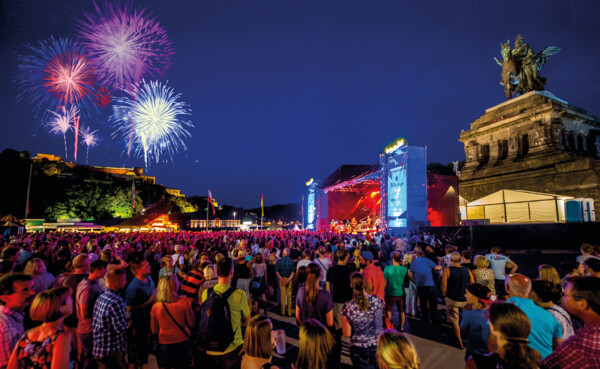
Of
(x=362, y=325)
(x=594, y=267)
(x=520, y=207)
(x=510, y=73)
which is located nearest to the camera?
(x=362, y=325)

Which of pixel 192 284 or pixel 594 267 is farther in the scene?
pixel 192 284

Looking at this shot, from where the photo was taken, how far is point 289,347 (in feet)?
19.6

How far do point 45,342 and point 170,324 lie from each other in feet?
4.34

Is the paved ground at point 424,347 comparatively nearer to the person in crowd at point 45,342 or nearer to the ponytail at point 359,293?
the ponytail at point 359,293

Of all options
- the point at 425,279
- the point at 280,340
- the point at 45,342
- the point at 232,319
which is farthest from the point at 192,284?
the point at 425,279

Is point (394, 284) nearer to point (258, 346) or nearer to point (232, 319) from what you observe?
point (232, 319)

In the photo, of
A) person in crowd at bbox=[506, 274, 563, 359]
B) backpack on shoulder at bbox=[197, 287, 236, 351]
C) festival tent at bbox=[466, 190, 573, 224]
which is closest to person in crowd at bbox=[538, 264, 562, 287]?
person in crowd at bbox=[506, 274, 563, 359]

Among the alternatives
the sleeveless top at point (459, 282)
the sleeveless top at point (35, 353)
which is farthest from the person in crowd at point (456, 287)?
the sleeveless top at point (35, 353)

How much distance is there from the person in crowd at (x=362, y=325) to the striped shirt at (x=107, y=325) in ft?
8.45

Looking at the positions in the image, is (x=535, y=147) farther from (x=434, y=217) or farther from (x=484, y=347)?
(x=484, y=347)

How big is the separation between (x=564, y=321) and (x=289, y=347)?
439 centimetres

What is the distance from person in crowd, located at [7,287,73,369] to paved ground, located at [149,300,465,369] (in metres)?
3.31

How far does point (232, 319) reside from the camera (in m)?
3.45

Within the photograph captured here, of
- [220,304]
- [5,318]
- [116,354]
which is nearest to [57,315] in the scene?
[5,318]
